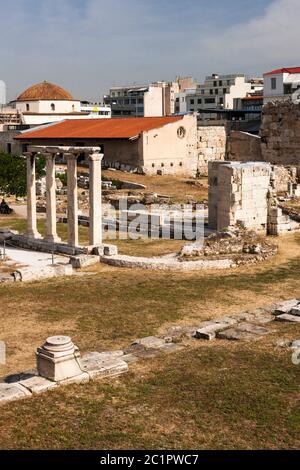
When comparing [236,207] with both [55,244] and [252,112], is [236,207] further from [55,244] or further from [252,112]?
[252,112]

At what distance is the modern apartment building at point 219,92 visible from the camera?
104 meters

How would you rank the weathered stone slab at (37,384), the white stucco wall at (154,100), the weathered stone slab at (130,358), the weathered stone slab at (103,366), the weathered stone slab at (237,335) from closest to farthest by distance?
the weathered stone slab at (37,384)
the weathered stone slab at (103,366)
the weathered stone slab at (130,358)
the weathered stone slab at (237,335)
the white stucco wall at (154,100)

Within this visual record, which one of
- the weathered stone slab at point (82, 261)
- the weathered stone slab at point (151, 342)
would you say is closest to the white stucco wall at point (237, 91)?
the weathered stone slab at point (82, 261)

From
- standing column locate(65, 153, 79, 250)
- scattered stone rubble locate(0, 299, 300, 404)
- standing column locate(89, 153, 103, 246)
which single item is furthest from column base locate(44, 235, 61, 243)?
scattered stone rubble locate(0, 299, 300, 404)

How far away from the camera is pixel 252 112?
228ft

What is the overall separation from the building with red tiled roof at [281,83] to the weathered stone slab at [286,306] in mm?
55594

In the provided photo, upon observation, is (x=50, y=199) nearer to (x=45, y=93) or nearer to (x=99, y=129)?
(x=99, y=129)

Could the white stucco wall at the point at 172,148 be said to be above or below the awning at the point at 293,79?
below

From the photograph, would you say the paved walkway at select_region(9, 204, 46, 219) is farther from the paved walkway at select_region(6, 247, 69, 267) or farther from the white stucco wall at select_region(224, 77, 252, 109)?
the white stucco wall at select_region(224, 77, 252, 109)

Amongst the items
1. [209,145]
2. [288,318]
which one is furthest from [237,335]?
[209,145]

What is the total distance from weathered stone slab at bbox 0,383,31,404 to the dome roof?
67904mm

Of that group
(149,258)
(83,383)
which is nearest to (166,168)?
(149,258)

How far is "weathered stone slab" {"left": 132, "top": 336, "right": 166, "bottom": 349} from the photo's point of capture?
12805 millimetres

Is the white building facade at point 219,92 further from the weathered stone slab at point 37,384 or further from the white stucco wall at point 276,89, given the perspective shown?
the weathered stone slab at point 37,384
